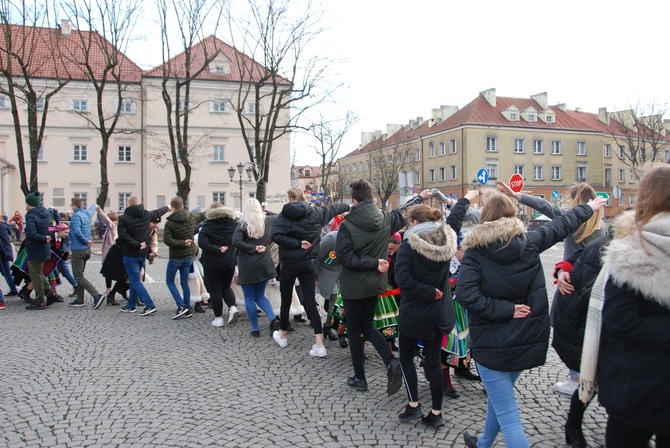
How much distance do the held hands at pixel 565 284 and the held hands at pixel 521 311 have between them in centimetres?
75

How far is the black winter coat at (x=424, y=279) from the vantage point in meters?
4.34

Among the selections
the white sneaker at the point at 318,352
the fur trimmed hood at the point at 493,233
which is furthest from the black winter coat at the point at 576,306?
the white sneaker at the point at 318,352

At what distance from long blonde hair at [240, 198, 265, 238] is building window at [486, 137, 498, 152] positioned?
56.8m

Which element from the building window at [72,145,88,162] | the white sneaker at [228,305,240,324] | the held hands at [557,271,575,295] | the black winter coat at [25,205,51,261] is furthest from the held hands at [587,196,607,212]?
the building window at [72,145,88,162]

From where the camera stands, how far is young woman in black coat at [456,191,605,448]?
11.2 ft

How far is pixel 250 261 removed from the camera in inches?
295

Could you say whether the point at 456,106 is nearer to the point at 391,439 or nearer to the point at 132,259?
the point at 132,259

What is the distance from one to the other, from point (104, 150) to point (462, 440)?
94.3 ft

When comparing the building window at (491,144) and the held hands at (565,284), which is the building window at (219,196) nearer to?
the building window at (491,144)

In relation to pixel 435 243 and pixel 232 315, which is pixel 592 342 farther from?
pixel 232 315

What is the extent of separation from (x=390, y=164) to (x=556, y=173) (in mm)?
19574

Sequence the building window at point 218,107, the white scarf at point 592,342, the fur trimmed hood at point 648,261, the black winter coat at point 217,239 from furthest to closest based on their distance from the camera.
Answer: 1. the building window at point 218,107
2. the black winter coat at point 217,239
3. the white scarf at point 592,342
4. the fur trimmed hood at point 648,261

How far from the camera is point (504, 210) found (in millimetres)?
3635

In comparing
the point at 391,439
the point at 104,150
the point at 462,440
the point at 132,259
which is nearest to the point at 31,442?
the point at 391,439
